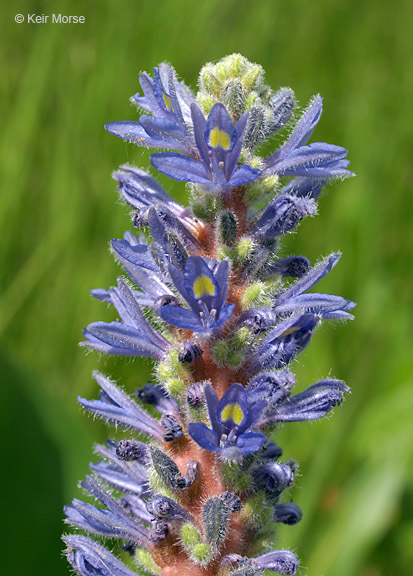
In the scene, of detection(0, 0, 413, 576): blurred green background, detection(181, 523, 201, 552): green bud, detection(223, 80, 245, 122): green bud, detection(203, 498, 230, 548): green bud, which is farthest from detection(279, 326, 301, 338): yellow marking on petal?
detection(0, 0, 413, 576): blurred green background

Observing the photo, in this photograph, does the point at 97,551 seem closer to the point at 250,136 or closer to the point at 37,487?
the point at 37,487

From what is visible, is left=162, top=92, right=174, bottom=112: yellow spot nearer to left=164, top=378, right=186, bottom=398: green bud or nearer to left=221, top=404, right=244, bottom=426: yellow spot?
left=164, top=378, right=186, bottom=398: green bud

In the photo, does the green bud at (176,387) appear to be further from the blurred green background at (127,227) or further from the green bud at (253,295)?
the blurred green background at (127,227)

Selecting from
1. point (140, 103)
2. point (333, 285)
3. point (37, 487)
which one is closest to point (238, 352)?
point (140, 103)

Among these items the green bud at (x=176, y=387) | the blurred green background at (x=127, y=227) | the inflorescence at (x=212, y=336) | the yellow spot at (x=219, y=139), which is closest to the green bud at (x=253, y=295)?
the inflorescence at (x=212, y=336)

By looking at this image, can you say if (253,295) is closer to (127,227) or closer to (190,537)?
(190,537)

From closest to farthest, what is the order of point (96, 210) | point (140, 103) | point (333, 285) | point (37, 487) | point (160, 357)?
point (160, 357) < point (140, 103) < point (37, 487) < point (96, 210) < point (333, 285)

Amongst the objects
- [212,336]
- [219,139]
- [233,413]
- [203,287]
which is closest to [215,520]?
[233,413]
